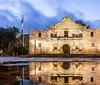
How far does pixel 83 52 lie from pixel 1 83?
120 ft

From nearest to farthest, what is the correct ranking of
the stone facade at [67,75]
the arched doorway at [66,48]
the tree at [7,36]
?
1. the stone facade at [67,75]
2. the arched doorway at [66,48]
3. the tree at [7,36]

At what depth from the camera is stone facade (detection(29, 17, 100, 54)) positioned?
4925 centimetres

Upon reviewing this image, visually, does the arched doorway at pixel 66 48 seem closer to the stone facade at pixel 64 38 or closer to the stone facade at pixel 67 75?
the stone facade at pixel 64 38

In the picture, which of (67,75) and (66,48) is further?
(66,48)

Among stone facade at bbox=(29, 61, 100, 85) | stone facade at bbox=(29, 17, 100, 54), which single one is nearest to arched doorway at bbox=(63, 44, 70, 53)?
stone facade at bbox=(29, 17, 100, 54)

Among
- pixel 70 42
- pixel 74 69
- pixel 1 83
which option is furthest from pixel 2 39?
pixel 1 83

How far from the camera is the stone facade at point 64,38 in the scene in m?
49.2

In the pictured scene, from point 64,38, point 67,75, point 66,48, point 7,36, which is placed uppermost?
point 7,36

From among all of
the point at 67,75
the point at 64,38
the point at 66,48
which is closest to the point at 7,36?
the point at 66,48

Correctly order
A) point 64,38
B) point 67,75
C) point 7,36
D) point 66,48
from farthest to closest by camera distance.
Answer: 1. point 7,36
2. point 66,48
3. point 64,38
4. point 67,75

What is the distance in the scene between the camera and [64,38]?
49.8 metres

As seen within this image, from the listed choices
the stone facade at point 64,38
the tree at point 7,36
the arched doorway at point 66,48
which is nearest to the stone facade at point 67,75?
the stone facade at point 64,38

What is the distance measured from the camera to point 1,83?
13469mm

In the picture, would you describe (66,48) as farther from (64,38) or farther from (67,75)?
(67,75)
